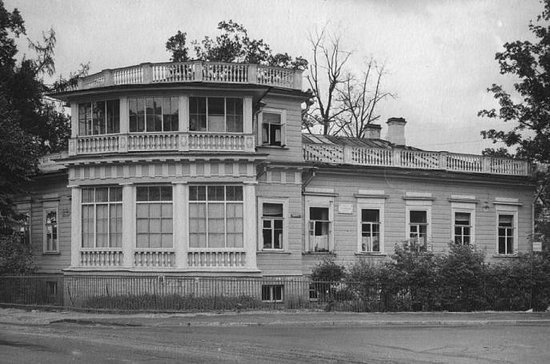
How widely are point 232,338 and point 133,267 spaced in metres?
12.7

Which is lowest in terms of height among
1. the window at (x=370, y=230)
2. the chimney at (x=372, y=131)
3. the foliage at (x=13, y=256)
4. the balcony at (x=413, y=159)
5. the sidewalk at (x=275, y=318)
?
the sidewalk at (x=275, y=318)

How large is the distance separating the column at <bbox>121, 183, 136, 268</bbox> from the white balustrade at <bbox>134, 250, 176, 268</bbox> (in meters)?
0.35

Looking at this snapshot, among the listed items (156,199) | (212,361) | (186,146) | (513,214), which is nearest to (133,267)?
(156,199)

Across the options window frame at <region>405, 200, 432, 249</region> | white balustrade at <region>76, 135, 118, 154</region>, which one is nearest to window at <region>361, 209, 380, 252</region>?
window frame at <region>405, 200, 432, 249</region>

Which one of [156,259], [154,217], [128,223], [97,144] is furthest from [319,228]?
[97,144]

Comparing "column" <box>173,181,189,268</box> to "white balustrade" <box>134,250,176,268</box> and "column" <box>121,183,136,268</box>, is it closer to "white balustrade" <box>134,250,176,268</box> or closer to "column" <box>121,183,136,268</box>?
"white balustrade" <box>134,250,176,268</box>

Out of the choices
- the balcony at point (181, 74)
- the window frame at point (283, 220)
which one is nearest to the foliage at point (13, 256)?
the balcony at point (181, 74)

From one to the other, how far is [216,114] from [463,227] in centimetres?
1408

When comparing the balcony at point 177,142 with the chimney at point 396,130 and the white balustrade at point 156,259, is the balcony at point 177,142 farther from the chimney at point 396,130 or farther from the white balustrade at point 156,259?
the chimney at point 396,130

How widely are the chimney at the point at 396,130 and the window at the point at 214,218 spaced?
46.9 feet

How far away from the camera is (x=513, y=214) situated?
38.8 metres

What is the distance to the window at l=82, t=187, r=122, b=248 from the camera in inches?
1211

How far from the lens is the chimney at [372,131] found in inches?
1681

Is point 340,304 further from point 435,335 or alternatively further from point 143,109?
point 143,109
